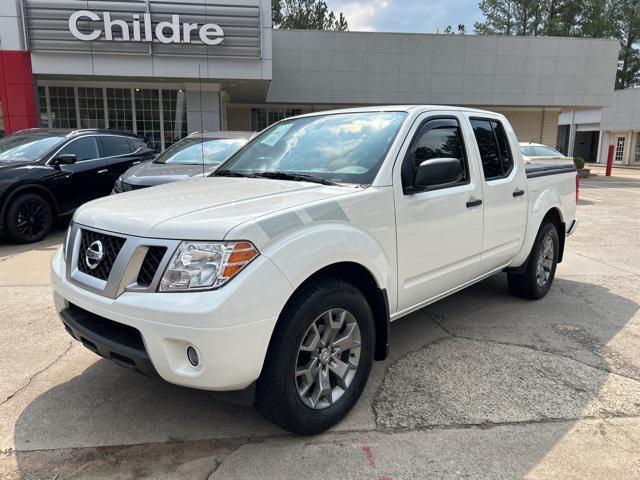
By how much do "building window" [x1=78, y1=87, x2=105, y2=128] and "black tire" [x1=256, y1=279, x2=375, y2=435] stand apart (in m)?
17.9

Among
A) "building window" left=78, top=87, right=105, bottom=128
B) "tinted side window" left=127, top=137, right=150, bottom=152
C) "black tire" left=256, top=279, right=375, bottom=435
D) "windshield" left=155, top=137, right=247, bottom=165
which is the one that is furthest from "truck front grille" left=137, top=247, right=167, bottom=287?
"building window" left=78, top=87, right=105, bottom=128

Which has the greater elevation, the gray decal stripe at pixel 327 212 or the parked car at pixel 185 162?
the gray decal stripe at pixel 327 212

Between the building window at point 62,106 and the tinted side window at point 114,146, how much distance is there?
10012 millimetres

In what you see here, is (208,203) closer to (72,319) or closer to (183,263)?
(183,263)

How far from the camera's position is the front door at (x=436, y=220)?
10.9ft

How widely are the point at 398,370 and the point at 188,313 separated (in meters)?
1.93

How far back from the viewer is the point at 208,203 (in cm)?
282

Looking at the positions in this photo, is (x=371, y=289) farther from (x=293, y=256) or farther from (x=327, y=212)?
(x=293, y=256)

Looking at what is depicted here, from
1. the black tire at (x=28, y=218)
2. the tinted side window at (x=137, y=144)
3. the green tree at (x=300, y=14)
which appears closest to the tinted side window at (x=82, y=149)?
the tinted side window at (x=137, y=144)

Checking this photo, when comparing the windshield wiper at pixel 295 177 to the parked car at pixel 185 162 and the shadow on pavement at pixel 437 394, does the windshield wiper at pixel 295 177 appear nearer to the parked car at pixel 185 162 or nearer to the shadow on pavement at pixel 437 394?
the shadow on pavement at pixel 437 394

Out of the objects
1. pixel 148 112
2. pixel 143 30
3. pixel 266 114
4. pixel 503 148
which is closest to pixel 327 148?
pixel 503 148

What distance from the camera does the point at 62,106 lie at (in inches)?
707

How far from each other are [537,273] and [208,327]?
4.05m

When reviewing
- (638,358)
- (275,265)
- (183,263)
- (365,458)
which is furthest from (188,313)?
(638,358)
